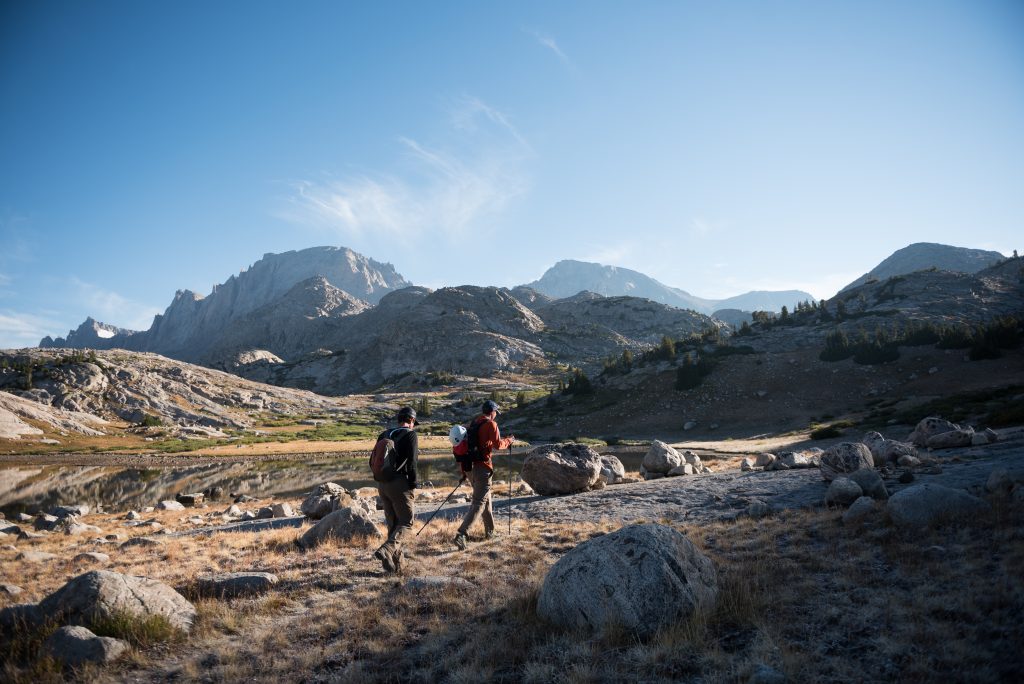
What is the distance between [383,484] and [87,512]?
31.1 m

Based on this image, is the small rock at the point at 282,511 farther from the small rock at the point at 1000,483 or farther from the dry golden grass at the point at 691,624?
the small rock at the point at 1000,483

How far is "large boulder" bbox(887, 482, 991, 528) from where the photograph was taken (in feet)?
32.7

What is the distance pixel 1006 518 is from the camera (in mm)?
9422

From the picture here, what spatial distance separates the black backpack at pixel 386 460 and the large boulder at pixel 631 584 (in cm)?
435

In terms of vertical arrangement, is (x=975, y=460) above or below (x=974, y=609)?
below

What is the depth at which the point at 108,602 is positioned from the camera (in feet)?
24.1

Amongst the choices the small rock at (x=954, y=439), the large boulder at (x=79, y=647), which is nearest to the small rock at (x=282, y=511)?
the large boulder at (x=79, y=647)

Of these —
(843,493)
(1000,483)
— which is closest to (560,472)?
(843,493)

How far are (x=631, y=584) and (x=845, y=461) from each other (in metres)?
14.9

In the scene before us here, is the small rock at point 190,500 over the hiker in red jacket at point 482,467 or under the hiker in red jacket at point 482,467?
under

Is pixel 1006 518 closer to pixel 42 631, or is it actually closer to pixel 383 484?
pixel 383 484

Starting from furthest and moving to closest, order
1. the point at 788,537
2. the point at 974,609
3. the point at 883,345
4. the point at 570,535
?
the point at 883,345
the point at 570,535
the point at 788,537
the point at 974,609

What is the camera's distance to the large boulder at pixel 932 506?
9969 millimetres

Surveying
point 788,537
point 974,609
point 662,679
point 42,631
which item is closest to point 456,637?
point 662,679
